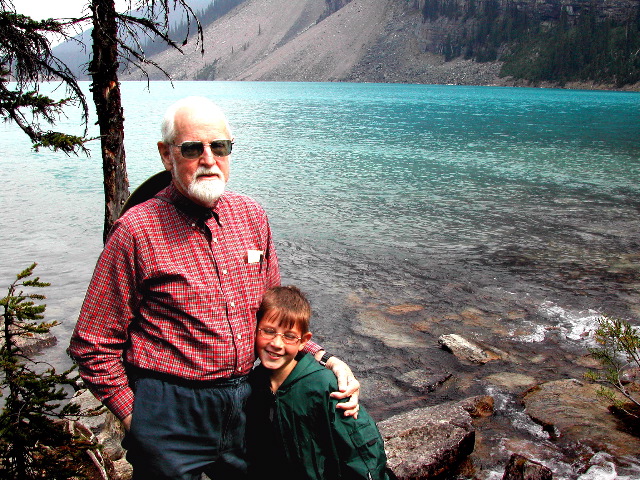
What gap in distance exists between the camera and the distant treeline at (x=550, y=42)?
14875cm

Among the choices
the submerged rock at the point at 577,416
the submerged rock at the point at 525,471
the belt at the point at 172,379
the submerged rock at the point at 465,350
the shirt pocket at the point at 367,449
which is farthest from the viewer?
the submerged rock at the point at 465,350

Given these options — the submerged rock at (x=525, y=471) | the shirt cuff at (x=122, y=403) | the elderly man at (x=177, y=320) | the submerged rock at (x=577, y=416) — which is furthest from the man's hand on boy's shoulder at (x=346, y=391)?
the submerged rock at (x=577, y=416)

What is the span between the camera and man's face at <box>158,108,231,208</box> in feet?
8.64

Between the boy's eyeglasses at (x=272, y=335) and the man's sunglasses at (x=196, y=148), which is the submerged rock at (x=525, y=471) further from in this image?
the man's sunglasses at (x=196, y=148)

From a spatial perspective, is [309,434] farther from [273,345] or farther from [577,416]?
[577,416]

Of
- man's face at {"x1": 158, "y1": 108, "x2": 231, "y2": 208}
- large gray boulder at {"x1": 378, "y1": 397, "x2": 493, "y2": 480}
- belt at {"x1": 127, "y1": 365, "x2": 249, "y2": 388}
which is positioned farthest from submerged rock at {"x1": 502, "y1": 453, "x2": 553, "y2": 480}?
man's face at {"x1": 158, "y1": 108, "x2": 231, "y2": 208}

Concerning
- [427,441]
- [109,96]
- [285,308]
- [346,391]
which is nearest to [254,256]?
[285,308]

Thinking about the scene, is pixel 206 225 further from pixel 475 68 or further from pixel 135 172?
pixel 475 68

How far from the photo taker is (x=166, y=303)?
2555 mm

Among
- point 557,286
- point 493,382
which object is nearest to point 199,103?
point 493,382

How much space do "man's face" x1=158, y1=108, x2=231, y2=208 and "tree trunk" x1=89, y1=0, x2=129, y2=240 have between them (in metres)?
3.66

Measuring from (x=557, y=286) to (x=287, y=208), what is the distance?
10.3 metres

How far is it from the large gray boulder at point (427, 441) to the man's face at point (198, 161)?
10.5 feet

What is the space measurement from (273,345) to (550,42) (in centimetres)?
18635
